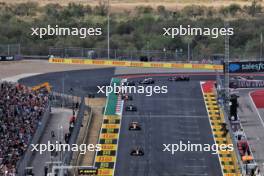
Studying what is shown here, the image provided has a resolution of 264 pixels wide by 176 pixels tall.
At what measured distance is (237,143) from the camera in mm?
81875

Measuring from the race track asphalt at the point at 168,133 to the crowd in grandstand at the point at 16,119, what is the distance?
620 cm

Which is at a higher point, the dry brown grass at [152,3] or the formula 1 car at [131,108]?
the formula 1 car at [131,108]

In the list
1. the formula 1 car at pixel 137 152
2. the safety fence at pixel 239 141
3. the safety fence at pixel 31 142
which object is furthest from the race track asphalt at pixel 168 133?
the safety fence at pixel 31 142

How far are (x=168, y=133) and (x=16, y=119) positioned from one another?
13.3 m

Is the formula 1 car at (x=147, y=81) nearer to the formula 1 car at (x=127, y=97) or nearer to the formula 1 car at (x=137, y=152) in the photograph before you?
the formula 1 car at (x=127, y=97)

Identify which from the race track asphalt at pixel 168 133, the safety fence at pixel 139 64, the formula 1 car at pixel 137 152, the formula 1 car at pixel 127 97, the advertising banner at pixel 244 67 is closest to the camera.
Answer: the race track asphalt at pixel 168 133

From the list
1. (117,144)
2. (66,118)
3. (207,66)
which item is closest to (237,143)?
(117,144)

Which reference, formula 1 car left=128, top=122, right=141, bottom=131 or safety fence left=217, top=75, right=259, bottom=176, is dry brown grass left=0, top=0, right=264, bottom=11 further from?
formula 1 car left=128, top=122, right=141, bottom=131

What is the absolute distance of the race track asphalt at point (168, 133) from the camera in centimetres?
7688

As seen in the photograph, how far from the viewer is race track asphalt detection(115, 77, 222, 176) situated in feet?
252

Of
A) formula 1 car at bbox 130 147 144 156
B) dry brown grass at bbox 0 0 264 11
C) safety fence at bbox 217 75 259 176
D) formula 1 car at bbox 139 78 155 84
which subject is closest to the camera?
safety fence at bbox 217 75 259 176

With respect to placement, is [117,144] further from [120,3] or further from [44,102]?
[120,3]

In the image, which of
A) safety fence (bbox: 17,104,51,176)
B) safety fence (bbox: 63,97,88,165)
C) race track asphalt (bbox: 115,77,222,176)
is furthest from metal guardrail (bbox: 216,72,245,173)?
safety fence (bbox: 17,104,51,176)

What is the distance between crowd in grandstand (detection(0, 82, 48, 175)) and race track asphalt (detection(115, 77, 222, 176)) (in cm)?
620
